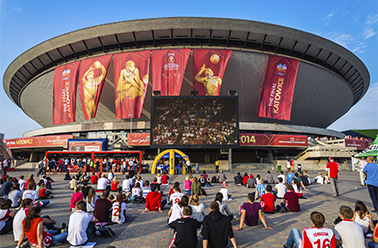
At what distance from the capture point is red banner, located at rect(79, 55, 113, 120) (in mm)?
41344

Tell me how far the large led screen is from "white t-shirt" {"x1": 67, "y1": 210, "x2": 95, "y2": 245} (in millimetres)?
21196

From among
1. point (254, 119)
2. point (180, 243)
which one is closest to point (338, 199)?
point (180, 243)

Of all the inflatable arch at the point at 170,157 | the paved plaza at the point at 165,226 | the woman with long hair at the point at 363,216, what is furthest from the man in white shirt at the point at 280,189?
the inflatable arch at the point at 170,157

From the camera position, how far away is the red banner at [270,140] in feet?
124

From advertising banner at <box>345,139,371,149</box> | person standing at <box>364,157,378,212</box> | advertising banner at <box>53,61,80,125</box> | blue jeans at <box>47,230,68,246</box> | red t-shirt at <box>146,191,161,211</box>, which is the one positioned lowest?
blue jeans at <box>47,230,68,246</box>

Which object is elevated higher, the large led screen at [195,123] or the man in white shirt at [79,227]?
the large led screen at [195,123]

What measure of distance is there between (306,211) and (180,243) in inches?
272

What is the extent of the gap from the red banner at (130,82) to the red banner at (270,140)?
1883 cm

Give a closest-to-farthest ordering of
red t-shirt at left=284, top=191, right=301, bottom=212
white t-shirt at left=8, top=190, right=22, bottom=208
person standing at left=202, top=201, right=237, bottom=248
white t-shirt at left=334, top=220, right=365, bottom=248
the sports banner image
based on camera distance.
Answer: white t-shirt at left=334, top=220, right=365, bottom=248 < person standing at left=202, top=201, right=237, bottom=248 < red t-shirt at left=284, top=191, right=301, bottom=212 < white t-shirt at left=8, top=190, right=22, bottom=208 < the sports banner image

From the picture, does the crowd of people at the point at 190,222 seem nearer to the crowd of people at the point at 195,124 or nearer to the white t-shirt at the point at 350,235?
the white t-shirt at the point at 350,235

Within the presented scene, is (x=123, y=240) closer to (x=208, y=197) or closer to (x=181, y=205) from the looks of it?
(x=181, y=205)

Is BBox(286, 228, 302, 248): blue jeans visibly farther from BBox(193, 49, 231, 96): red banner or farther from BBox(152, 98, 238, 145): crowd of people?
BBox(193, 49, 231, 96): red banner

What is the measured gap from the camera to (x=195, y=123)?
2739 cm

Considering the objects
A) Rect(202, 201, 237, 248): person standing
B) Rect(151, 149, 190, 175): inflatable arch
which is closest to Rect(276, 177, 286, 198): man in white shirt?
Rect(202, 201, 237, 248): person standing
